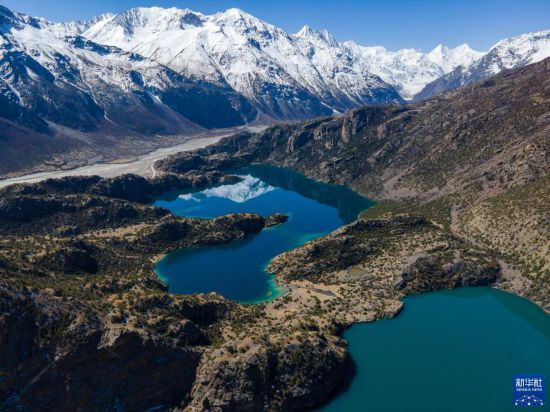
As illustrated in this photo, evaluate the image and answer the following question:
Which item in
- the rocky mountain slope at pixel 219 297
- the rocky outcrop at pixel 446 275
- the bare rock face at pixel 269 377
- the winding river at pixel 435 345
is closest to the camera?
the rocky mountain slope at pixel 219 297

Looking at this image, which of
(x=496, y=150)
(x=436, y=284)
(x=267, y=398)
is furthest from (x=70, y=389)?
(x=496, y=150)

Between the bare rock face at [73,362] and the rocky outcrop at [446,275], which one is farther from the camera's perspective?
the rocky outcrop at [446,275]

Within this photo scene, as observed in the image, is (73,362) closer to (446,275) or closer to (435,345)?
(435,345)

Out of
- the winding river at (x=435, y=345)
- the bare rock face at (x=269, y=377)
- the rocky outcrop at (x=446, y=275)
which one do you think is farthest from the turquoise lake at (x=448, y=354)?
the bare rock face at (x=269, y=377)

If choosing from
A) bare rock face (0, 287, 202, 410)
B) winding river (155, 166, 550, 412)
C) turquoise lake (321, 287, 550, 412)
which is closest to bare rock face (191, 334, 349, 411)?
winding river (155, 166, 550, 412)

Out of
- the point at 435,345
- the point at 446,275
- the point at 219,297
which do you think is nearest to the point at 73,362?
the point at 219,297

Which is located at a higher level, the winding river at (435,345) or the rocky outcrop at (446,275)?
the rocky outcrop at (446,275)

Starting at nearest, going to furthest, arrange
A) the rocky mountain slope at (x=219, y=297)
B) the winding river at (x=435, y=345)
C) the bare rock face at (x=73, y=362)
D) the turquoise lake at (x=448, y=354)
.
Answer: the bare rock face at (x=73, y=362) → the rocky mountain slope at (x=219, y=297) → the turquoise lake at (x=448, y=354) → the winding river at (x=435, y=345)

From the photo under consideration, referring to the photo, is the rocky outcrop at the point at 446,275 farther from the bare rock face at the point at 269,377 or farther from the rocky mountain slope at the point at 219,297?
the bare rock face at the point at 269,377

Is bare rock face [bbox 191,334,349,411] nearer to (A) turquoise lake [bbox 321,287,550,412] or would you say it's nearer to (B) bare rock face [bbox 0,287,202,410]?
(A) turquoise lake [bbox 321,287,550,412]
